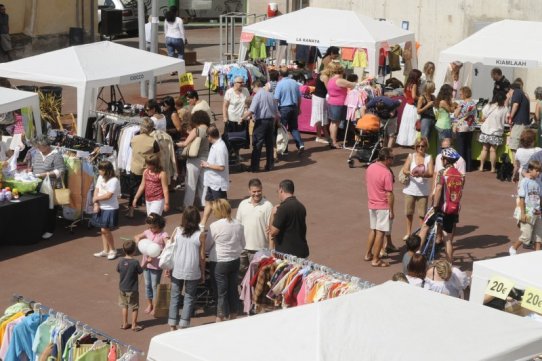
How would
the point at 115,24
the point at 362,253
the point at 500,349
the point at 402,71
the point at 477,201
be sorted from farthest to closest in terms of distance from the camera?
the point at 115,24, the point at 402,71, the point at 477,201, the point at 362,253, the point at 500,349

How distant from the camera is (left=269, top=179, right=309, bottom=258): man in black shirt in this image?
40.3 feet

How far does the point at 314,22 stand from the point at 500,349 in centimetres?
1429

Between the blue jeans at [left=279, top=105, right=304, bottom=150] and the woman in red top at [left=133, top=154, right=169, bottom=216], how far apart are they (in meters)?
5.46

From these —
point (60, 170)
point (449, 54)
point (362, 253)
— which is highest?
point (449, 54)

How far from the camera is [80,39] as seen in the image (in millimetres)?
29703

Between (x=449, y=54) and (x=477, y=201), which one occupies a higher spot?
(x=449, y=54)

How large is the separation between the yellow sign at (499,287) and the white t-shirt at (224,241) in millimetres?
2905

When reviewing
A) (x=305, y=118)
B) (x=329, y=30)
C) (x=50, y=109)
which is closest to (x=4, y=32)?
(x=50, y=109)

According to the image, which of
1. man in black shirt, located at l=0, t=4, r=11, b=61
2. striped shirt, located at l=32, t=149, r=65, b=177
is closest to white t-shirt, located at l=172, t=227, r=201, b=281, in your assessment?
striped shirt, located at l=32, t=149, r=65, b=177

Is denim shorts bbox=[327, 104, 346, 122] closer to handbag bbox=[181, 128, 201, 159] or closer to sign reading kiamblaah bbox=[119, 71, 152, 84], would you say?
sign reading kiamblaah bbox=[119, 71, 152, 84]

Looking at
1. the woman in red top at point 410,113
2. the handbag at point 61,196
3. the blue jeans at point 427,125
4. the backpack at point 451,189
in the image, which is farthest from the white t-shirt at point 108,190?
the woman in red top at point 410,113

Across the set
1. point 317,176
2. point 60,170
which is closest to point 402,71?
point 317,176

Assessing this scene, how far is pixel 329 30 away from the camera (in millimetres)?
21109

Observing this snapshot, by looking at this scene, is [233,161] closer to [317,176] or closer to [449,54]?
Result: [317,176]
